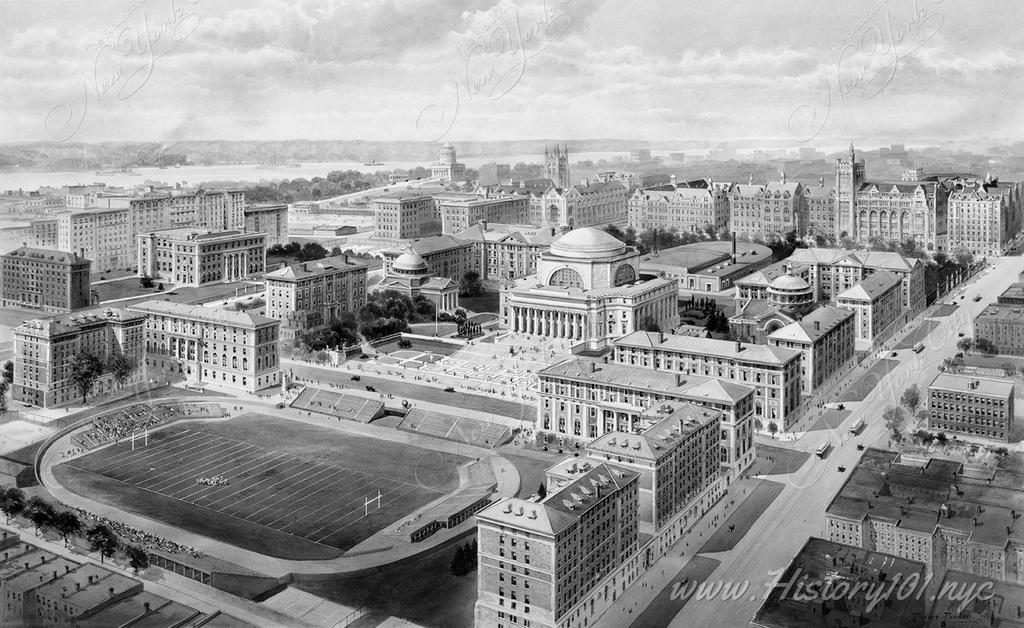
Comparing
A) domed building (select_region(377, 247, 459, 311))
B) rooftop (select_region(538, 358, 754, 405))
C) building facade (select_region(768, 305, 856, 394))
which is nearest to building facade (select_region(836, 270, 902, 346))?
building facade (select_region(768, 305, 856, 394))

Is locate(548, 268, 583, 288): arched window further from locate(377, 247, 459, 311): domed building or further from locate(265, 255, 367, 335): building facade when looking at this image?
locate(265, 255, 367, 335): building facade

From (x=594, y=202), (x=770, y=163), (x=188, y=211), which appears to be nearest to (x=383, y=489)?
(x=188, y=211)

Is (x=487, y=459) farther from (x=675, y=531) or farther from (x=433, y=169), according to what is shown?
(x=433, y=169)

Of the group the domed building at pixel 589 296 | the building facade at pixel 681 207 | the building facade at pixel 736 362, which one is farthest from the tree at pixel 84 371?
the building facade at pixel 681 207

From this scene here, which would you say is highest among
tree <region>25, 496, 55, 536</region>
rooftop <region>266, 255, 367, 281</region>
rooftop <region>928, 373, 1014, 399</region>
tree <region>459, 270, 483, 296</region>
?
rooftop <region>266, 255, 367, 281</region>

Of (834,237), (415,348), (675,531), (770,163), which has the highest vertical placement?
(770,163)
